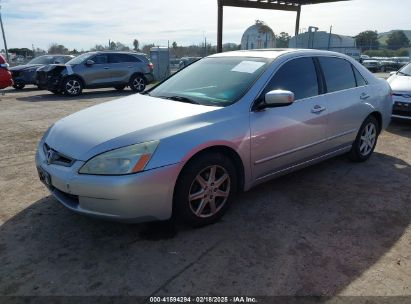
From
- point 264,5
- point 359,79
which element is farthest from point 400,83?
point 264,5

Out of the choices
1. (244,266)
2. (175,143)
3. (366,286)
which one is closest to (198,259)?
(244,266)

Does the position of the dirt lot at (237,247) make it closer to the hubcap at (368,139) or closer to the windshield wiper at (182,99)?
the hubcap at (368,139)

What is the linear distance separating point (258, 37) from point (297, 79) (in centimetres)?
2533

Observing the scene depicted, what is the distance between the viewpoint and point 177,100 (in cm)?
371

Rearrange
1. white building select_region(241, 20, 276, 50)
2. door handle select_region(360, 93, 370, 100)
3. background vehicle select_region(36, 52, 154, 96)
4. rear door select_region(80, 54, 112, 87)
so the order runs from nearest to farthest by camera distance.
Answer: door handle select_region(360, 93, 370, 100) → background vehicle select_region(36, 52, 154, 96) → rear door select_region(80, 54, 112, 87) → white building select_region(241, 20, 276, 50)

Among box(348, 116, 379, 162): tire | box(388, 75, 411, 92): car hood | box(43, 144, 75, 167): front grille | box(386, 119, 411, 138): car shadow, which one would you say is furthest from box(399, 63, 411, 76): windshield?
box(43, 144, 75, 167): front grille

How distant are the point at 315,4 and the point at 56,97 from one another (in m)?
12.2

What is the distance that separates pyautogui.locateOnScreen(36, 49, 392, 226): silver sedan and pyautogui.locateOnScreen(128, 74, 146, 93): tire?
34.5ft

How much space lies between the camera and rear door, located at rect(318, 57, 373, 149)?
4367 mm

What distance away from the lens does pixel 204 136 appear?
3057 millimetres

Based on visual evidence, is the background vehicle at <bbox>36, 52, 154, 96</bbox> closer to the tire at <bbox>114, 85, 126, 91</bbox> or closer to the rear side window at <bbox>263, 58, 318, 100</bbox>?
the tire at <bbox>114, 85, 126, 91</bbox>

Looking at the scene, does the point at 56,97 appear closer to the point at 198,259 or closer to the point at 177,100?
the point at 177,100

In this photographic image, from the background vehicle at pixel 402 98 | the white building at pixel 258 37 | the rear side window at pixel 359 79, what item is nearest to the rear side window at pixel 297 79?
the rear side window at pixel 359 79

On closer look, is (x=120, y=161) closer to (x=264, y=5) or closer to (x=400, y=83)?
(x=400, y=83)
